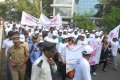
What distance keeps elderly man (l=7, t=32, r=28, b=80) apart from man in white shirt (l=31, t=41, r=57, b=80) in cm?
306

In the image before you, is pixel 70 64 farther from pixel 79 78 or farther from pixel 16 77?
pixel 79 78

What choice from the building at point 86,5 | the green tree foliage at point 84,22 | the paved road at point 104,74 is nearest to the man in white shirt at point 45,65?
the paved road at point 104,74

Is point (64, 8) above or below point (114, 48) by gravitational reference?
above

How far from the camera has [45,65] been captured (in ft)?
18.0

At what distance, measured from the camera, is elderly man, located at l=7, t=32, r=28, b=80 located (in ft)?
28.2

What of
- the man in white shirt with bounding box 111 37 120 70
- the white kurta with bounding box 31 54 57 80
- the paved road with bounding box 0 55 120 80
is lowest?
the paved road with bounding box 0 55 120 80

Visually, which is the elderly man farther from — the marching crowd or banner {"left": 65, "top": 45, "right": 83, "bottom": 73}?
banner {"left": 65, "top": 45, "right": 83, "bottom": 73}

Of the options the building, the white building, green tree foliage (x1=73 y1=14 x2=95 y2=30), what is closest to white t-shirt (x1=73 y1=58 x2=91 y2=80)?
green tree foliage (x1=73 y1=14 x2=95 y2=30)

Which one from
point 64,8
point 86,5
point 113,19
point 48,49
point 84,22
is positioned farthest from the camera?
point 64,8

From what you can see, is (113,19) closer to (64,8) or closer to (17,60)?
(17,60)

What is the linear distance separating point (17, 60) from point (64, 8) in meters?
91.8

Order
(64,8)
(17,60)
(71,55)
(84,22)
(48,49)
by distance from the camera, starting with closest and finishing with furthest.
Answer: (48,49) < (17,60) < (71,55) < (84,22) < (64,8)

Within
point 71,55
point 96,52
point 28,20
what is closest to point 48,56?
point 71,55

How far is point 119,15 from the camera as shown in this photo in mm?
30812
